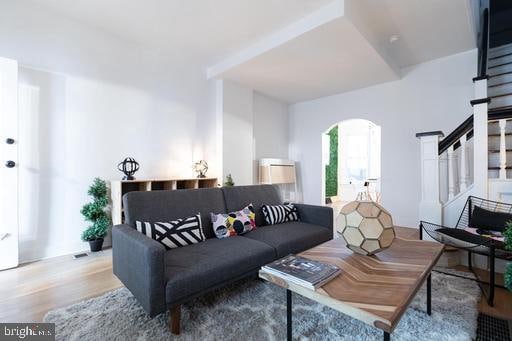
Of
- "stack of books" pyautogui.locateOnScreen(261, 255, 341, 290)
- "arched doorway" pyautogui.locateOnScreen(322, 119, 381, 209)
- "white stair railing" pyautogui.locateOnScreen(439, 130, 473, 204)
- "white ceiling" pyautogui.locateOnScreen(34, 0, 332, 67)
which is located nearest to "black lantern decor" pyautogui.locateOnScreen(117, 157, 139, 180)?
"white ceiling" pyautogui.locateOnScreen(34, 0, 332, 67)

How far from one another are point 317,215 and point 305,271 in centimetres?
143

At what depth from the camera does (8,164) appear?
2400mm

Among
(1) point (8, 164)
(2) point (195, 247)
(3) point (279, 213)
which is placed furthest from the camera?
(3) point (279, 213)

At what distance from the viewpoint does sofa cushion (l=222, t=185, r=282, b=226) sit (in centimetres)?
252

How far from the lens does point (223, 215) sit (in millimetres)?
2273

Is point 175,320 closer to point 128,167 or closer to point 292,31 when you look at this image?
point 128,167

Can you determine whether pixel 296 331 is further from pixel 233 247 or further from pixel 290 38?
pixel 290 38

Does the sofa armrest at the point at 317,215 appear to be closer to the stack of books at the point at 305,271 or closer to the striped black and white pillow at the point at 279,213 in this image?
the striped black and white pillow at the point at 279,213

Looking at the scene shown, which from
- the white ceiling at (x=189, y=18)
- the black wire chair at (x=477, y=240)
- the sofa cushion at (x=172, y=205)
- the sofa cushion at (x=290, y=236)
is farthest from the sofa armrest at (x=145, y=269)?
the white ceiling at (x=189, y=18)

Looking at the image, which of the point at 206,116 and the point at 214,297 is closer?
the point at 214,297

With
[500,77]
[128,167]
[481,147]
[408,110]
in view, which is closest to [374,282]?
[481,147]

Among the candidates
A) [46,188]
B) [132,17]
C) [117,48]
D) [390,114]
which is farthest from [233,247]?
[390,114]

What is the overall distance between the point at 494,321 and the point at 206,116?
411 cm

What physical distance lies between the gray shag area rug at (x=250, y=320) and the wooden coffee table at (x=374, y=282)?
0.55 feet
